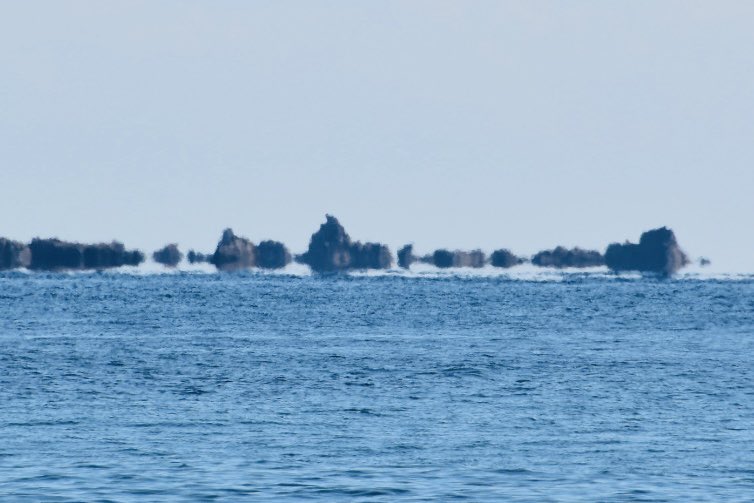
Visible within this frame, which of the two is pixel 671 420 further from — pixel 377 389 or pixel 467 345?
pixel 467 345

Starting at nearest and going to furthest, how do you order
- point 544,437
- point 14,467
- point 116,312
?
point 14,467
point 544,437
point 116,312

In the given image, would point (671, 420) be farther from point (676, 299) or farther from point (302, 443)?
point (676, 299)

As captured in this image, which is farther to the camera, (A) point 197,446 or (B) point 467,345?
(B) point 467,345

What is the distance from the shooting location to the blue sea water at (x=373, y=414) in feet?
84.7

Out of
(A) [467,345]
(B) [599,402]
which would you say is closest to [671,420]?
(B) [599,402]

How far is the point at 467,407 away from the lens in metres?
38.4

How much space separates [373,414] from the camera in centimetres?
3625

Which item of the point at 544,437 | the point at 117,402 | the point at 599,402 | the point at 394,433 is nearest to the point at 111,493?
the point at 394,433

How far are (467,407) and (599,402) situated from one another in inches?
160

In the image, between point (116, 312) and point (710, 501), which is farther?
point (116, 312)

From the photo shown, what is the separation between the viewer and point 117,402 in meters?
38.7

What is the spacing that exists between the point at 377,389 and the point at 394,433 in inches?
408

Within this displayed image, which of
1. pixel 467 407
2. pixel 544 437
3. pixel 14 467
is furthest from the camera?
pixel 467 407

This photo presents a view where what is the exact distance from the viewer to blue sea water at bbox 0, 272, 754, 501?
2581 centimetres
